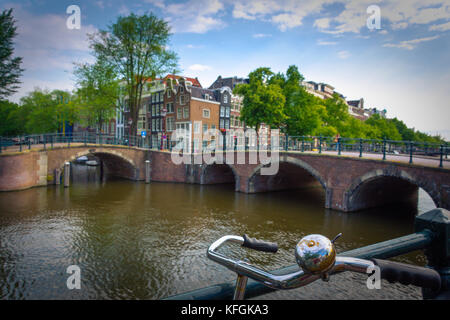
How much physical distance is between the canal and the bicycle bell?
296 inches

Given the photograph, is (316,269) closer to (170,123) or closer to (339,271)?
(339,271)

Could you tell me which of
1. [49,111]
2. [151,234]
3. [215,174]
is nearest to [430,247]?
[151,234]

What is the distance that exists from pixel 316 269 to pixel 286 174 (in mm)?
24226

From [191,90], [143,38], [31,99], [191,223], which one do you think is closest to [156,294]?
[191,223]

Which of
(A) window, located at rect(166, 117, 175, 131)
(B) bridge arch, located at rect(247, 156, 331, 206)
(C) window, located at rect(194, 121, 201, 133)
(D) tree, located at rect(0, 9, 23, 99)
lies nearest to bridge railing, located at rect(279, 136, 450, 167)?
(B) bridge arch, located at rect(247, 156, 331, 206)

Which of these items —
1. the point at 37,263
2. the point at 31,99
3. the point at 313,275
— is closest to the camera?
the point at 313,275

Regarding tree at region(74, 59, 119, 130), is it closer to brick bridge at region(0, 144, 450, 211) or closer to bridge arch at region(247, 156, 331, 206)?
brick bridge at region(0, 144, 450, 211)

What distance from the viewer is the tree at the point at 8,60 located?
26.3 metres

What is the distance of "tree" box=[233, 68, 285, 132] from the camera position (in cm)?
2895

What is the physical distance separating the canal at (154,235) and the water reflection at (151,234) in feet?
0.12

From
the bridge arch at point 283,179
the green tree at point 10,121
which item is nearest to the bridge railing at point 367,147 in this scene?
the bridge arch at point 283,179
